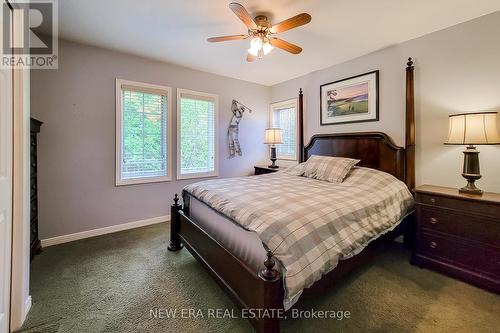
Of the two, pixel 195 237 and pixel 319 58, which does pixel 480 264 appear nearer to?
pixel 195 237

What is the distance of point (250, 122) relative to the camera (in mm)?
4523

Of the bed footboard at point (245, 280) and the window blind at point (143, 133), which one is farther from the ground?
the window blind at point (143, 133)

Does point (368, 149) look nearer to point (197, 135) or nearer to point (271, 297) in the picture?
point (271, 297)

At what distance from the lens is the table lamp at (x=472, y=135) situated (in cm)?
198

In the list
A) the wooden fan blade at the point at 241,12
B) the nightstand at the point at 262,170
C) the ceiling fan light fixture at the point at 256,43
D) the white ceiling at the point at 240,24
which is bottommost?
the nightstand at the point at 262,170

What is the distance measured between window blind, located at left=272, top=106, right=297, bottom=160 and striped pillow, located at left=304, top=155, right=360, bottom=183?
1.26m

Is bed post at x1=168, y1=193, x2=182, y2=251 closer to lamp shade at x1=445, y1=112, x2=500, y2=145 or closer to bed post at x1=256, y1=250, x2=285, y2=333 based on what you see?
bed post at x1=256, y1=250, x2=285, y2=333

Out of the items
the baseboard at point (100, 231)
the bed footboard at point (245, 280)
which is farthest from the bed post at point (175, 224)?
the baseboard at point (100, 231)

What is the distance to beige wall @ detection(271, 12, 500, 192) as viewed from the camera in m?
2.21

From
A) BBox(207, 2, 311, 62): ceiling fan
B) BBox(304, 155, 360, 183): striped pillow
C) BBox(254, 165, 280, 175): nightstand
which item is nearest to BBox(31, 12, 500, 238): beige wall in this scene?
BBox(304, 155, 360, 183): striped pillow

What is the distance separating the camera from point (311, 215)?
1535 mm

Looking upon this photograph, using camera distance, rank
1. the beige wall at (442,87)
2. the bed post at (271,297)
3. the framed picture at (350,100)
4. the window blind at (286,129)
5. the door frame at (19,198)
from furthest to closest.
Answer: the window blind at (286,129) → the framed picture at (350,100) → the beige wall at (442,87) → the door frame at (19,198) → the bed post at (271,297)

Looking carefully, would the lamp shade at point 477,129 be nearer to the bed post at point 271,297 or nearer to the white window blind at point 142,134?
the bed post at point 271,297

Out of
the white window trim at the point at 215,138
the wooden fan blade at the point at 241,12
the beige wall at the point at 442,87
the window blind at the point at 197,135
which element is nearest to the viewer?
the wooden fan blade at the point at 241,12
